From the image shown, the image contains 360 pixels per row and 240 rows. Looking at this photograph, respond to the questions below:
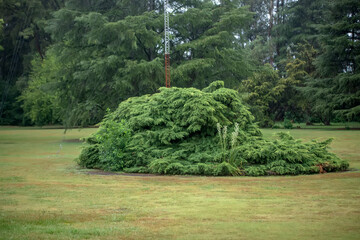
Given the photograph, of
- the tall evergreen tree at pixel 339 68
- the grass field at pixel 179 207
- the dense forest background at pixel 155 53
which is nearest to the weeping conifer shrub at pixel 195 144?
the grass field at pixel 179 207

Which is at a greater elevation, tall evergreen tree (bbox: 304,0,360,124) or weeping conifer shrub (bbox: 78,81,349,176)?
tall evergreen tree (bbox: 304,0,360,124)

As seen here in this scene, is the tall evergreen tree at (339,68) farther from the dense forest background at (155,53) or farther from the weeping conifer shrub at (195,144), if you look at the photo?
the weeping conifer shrub at (195,144)

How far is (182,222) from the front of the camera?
5.94 metres

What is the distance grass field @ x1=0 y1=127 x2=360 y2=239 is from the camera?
5418 millimetres

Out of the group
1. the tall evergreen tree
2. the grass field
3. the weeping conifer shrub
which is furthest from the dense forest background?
the grass field

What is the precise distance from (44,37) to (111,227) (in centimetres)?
5714

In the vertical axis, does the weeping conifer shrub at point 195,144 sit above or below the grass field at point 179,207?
above

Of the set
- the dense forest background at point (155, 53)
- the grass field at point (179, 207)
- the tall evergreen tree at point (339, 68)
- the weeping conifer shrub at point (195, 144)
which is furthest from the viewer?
the tall evergreen tree at point (339, 68)

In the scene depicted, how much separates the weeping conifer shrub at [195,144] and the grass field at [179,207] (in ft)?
2.55

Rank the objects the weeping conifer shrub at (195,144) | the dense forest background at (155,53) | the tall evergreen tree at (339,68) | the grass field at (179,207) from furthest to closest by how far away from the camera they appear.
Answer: the tall evergreen tree at (339,68), the dense forest background at (155,53), the weeping conifer shrub at (195,144), the grass field at (179,207)

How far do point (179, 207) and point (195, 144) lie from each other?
556 cm

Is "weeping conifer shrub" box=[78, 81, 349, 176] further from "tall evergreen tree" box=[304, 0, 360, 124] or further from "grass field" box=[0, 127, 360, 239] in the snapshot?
"tall evergreen tree" box=[304, 0, 360, 124]

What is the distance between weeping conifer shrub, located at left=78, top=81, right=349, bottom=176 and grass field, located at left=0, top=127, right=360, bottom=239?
78cm

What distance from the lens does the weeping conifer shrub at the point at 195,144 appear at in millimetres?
11328
